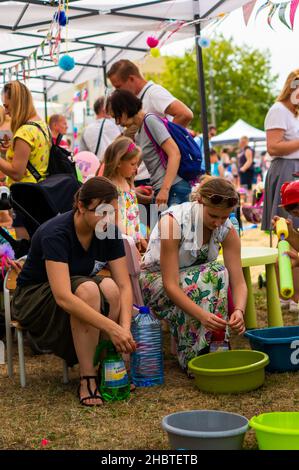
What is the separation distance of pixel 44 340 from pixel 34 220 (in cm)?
83

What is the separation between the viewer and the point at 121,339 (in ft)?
9.62

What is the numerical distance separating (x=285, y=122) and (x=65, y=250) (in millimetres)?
1914

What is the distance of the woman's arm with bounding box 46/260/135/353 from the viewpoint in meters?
2.93

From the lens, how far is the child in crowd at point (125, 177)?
13.0 ft

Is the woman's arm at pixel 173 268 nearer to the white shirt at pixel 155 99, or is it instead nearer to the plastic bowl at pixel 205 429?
the plastic bowl at pixel 205 429

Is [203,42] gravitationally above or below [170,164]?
above

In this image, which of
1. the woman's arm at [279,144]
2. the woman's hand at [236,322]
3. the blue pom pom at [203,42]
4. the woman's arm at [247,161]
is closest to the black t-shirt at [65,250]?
the woman's hand at [236,322]

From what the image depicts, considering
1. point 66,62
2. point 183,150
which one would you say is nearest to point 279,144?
point 183,150

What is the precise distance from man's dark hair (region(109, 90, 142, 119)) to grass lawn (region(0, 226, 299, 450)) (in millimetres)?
1483

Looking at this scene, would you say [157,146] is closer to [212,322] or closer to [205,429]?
[212,322]

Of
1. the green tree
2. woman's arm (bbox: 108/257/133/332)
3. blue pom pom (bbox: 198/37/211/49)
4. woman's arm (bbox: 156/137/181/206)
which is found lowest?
woman's arm (bbox: 108/257/133/332)

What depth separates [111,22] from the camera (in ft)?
23.3

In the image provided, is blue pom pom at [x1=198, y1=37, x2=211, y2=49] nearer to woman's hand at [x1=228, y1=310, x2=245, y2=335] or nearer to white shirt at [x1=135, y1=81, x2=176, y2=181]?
white shirt at [x1=135, y1=81, x2=176, y2=181]

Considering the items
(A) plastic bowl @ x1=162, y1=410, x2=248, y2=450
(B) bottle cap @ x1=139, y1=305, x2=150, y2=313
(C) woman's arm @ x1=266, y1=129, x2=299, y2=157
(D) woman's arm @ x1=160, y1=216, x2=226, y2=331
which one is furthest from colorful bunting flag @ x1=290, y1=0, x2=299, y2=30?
(A) plastic bowl @ x1=162, y1=410, x2=248, y2=450
